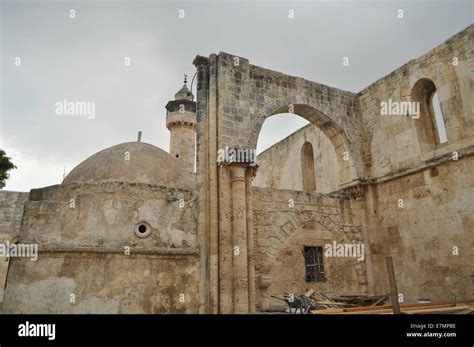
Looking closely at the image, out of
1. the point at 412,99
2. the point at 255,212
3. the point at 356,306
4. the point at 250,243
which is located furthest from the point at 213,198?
the point at 412,99

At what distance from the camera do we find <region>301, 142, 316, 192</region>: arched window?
1343 cm

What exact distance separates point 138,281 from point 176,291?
0.66m

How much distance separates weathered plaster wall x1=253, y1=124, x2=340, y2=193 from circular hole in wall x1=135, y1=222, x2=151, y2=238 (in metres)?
7.46

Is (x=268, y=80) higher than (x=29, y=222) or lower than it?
higher

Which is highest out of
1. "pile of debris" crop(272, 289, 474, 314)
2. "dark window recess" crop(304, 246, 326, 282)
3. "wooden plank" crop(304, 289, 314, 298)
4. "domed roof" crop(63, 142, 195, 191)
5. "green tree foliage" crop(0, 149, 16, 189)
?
"green tree foliage" crop(0, 149, 16, 189)

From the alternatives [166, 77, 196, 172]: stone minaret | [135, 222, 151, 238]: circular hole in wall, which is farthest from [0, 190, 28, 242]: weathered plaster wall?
[135, 222, 151, 238]: circular hole in wall

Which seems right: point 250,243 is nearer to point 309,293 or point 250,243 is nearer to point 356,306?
point 309,293

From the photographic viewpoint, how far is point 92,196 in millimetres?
5887

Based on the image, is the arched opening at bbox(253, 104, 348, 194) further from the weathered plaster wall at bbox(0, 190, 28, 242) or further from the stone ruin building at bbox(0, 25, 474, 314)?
the weathered plaster wall at bbox(0, 190, 28, 242)

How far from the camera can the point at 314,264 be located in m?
9.16

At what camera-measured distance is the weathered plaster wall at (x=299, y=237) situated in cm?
847

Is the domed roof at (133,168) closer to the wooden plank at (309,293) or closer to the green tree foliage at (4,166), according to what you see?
the wooden plank at (309,293)
